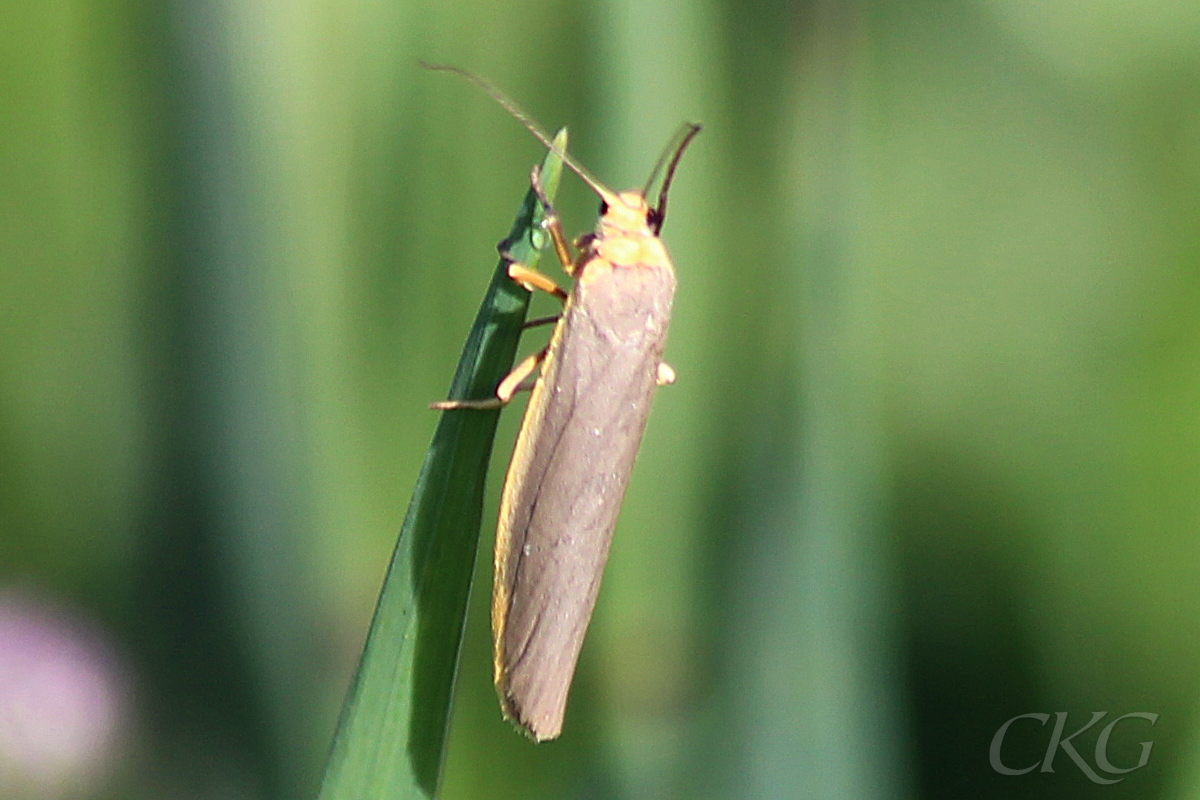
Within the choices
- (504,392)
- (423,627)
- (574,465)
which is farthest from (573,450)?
(423,627)

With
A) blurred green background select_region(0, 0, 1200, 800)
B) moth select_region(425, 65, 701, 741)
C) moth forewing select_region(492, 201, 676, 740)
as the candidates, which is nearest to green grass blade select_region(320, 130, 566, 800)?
moth select_region(425, 65, 701, 741)

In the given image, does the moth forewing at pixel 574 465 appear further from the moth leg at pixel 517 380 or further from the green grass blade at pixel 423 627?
the green grass blade at pixel 423 627

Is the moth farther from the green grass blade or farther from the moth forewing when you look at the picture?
the green grass blade

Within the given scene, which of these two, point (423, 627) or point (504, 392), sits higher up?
point (504, 392)

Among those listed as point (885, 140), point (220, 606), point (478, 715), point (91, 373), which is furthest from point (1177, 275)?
point (91, 373)

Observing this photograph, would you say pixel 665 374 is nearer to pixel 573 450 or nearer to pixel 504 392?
pixel 573 450

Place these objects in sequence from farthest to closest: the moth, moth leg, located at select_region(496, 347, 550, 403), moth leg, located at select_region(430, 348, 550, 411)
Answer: the moth < moth leg, located at select_region(496, 347, 550, 403) < moth leg, located at select_region(430, 348, 550, 411)

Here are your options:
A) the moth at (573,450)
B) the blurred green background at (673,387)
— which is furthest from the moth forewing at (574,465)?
the blurred green background at (673,387)

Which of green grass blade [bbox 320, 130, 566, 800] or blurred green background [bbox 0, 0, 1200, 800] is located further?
blurred green background [bbox 0, 0, 1200, 800]
